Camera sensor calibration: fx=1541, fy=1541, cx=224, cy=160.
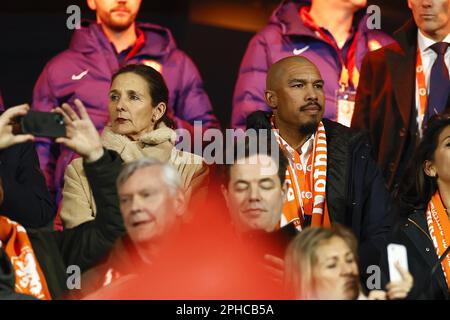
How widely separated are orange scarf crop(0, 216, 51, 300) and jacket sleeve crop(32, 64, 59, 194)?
1.25 meters

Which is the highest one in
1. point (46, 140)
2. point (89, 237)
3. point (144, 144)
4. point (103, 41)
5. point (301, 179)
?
point (103, 41)

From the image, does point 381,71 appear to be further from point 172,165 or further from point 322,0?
point 172,165

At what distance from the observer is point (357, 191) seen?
6.45 m

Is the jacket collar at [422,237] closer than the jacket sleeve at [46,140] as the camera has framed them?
Yes

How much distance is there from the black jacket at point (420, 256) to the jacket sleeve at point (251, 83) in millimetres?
1214

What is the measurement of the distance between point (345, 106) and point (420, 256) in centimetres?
127

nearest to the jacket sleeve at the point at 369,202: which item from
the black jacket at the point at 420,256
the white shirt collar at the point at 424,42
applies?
the black jacket at the point at 420,256

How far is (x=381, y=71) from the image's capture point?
7094 millimetres

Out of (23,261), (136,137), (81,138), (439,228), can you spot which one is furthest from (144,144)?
(439,228)

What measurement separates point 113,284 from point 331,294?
0.83 metres

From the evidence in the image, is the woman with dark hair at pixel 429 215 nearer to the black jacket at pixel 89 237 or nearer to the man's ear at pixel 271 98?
the man's ear at pixel 271 98

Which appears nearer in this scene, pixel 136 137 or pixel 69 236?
pixel 69 236

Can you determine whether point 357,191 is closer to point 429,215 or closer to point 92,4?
point 429,215

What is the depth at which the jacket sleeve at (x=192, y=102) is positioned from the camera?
7379 mm
